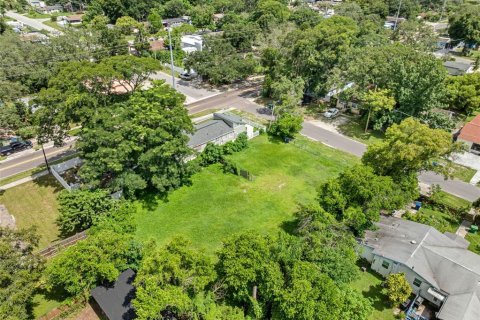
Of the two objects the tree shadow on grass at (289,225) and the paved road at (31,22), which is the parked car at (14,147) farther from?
the paved road at (31,22)

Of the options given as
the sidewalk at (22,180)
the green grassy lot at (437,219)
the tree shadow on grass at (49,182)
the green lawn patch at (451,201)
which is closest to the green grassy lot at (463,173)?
the green lawn patch at (451,201)

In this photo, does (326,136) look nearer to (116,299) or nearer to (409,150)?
(409,150)

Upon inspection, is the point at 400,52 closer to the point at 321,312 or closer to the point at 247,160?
the point at 247,160

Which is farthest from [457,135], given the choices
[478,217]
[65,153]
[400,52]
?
[65,153]

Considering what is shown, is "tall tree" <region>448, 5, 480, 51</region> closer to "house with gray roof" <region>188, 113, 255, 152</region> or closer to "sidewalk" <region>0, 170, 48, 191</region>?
"house with gray roof" <region>188, 113, 255, 152</region>

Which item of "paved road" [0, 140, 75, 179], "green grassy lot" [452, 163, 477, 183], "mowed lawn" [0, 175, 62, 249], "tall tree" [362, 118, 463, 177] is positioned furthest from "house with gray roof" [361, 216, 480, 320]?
"paved road" [0, 140, 75, 179]
